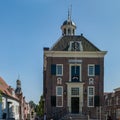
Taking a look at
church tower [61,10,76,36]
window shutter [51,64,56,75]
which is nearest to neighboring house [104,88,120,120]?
church tower [61,10,76,36]

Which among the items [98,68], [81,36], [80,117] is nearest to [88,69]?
[98,68]

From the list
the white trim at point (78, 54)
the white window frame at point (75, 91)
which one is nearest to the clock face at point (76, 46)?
the white trim at point (78, 54)

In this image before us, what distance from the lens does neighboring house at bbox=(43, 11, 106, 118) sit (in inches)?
2013

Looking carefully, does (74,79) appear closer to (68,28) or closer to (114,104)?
(68,28)

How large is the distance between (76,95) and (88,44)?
7854 millimetres

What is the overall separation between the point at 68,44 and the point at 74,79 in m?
5.24

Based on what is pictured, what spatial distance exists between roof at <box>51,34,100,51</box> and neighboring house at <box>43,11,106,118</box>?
143mm

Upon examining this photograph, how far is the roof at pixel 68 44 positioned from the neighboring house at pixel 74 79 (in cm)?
14

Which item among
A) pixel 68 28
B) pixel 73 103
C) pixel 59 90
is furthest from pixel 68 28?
pixel 73 103

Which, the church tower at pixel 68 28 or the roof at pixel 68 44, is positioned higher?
the church tower at pixel 68 28

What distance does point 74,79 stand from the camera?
170 feet

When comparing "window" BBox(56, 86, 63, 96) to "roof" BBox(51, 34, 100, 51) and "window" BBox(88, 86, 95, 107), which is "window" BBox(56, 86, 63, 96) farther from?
"roof" BBox(51, 34, 100, 51)

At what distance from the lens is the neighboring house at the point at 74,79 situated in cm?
5112

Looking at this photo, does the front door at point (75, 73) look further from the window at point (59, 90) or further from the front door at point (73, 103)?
the front door at point (73, 103)
